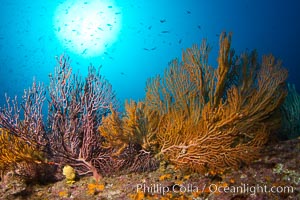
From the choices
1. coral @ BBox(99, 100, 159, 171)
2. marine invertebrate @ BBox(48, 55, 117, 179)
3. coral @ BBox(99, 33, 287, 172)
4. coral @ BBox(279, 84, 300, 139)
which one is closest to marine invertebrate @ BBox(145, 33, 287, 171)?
coral @ BBox(99, 33, 287, 172)

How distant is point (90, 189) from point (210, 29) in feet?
161

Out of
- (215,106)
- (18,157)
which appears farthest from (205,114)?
(18,157)

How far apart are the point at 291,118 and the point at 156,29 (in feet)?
162

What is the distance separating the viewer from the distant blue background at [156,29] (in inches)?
1554

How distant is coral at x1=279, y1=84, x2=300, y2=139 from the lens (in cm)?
607

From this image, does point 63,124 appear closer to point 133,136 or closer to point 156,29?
point 133,136

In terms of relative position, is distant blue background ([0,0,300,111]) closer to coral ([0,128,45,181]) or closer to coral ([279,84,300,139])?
coral ([279,84,300,139])

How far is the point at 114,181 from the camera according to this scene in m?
3.94

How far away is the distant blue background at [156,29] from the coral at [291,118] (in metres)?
33.5

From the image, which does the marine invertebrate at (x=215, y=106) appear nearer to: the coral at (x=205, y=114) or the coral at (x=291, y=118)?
the coral at (x=205, y=114)

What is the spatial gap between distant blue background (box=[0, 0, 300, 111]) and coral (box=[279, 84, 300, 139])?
1318 inches

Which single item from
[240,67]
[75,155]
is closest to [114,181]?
[75,155]

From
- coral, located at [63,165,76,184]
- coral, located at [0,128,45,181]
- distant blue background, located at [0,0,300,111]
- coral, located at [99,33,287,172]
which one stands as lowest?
coral, located at [63,165,76,184]

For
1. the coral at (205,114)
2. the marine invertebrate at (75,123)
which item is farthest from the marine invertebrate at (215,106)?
the marine invertebrate at (75,123)
